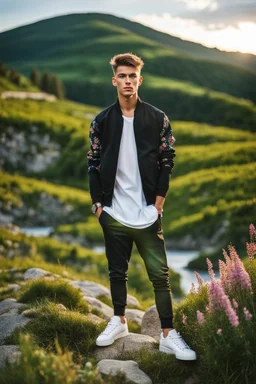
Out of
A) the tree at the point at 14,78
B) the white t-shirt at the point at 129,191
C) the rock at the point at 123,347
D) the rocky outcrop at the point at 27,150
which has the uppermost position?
the white t-shirt at the point at 129,191

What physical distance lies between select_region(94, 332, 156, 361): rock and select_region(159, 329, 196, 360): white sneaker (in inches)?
11.1

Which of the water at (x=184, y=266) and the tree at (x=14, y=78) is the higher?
the tree at (x=14, y=78)

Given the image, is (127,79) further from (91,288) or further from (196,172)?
(196,172)

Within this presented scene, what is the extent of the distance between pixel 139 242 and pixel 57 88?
104 metres

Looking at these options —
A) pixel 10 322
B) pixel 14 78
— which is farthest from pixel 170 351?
pixel 14 78

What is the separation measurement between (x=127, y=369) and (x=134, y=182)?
2315 mm

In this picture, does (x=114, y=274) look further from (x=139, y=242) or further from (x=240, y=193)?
(x=240, y=193)

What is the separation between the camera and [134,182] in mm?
7230

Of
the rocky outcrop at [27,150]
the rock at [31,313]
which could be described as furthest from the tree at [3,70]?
the rock at [31,313]

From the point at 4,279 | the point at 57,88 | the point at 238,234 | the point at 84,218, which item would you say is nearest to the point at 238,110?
the point at 57,88

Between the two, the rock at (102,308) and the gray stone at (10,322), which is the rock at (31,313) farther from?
the rock at (102,308)

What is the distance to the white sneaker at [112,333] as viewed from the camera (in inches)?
287

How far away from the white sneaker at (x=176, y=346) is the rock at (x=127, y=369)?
1.76ft

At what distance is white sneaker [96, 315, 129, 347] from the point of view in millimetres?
7285
